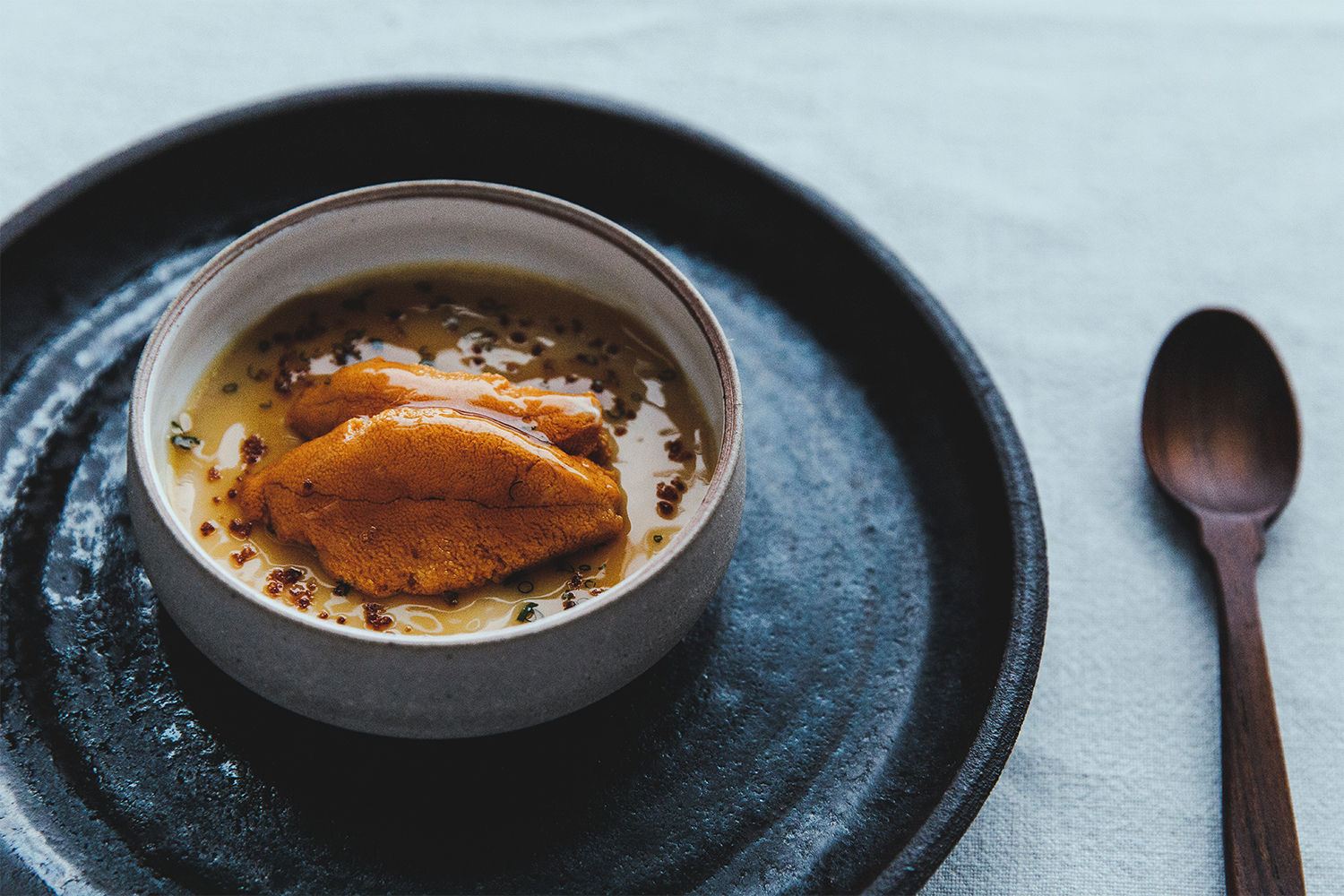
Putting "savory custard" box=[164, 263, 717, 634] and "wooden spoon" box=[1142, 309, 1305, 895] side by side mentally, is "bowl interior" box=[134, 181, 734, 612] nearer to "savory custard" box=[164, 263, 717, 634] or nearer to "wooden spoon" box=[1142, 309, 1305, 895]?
"savory custard" box=[164, 263, 717, 634]

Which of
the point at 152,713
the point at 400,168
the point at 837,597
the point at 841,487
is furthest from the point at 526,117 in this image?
the point at 152,713

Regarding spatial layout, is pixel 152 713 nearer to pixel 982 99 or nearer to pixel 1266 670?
pixel 1266 670

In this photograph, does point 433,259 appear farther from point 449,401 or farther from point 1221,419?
point 1221,419

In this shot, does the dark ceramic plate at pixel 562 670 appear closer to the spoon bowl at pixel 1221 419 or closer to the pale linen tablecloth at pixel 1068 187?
the pale linen tablecloth at pixel 1068 187

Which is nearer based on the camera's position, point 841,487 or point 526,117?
point 841,487

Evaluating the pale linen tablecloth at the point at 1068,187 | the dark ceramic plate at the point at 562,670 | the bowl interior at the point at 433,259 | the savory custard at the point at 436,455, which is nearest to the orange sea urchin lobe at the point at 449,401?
the savory custard at the point at 436,455

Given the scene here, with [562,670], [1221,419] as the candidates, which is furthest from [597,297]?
[1221,419]

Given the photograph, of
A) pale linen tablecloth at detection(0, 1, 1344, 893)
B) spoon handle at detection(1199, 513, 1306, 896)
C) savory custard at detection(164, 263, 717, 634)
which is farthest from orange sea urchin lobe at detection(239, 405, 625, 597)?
spoon handle at detection(1199, 513, 1306, 896)
